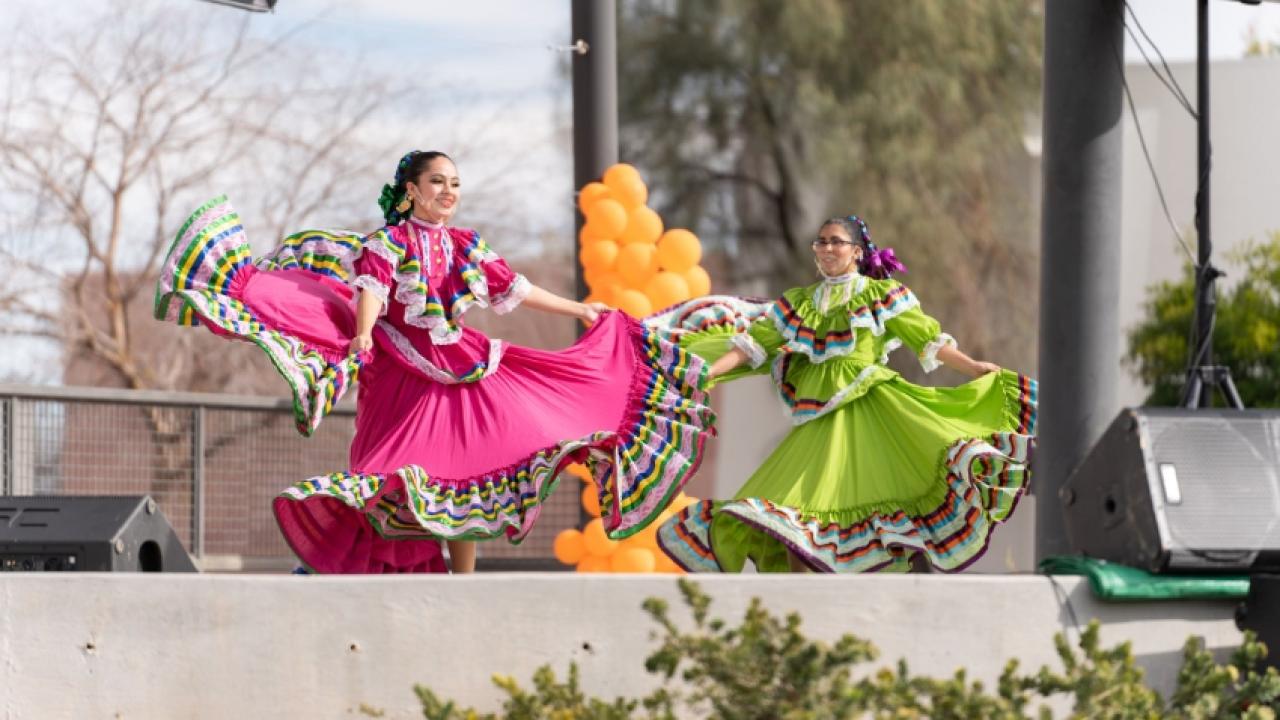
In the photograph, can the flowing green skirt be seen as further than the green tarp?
Yes

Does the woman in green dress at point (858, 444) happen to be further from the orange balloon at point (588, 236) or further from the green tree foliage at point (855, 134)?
the green tree foliage at point (855, 134)

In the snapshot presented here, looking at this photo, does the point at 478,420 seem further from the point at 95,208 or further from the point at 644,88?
the point at 644,88

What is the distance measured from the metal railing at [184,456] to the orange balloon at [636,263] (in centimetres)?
214

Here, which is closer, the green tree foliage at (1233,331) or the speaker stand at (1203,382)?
the speaker stand at (1203,382)

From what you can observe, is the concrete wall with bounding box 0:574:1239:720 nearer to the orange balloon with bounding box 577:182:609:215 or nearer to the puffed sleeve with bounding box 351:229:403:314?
the puffed sleeve with bounding box 351:229:403:314

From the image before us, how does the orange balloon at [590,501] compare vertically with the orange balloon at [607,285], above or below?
below

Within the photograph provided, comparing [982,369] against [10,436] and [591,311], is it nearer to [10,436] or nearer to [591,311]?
[591,311]

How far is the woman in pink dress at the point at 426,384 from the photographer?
4.84 metres

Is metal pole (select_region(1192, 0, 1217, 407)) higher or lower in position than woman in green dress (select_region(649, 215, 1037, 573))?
higher

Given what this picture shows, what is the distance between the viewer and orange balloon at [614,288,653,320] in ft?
22.8

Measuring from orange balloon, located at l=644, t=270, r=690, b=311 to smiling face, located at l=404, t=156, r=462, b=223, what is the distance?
194 centimetres

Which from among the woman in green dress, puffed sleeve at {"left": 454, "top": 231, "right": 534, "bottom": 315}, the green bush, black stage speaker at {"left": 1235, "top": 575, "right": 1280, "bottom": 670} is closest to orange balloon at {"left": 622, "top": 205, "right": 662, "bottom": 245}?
the woman in green dress

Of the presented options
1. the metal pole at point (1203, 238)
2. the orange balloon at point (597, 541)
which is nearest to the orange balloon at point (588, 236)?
the orange balloon at point (597, 541)

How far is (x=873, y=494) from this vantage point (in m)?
5.31
